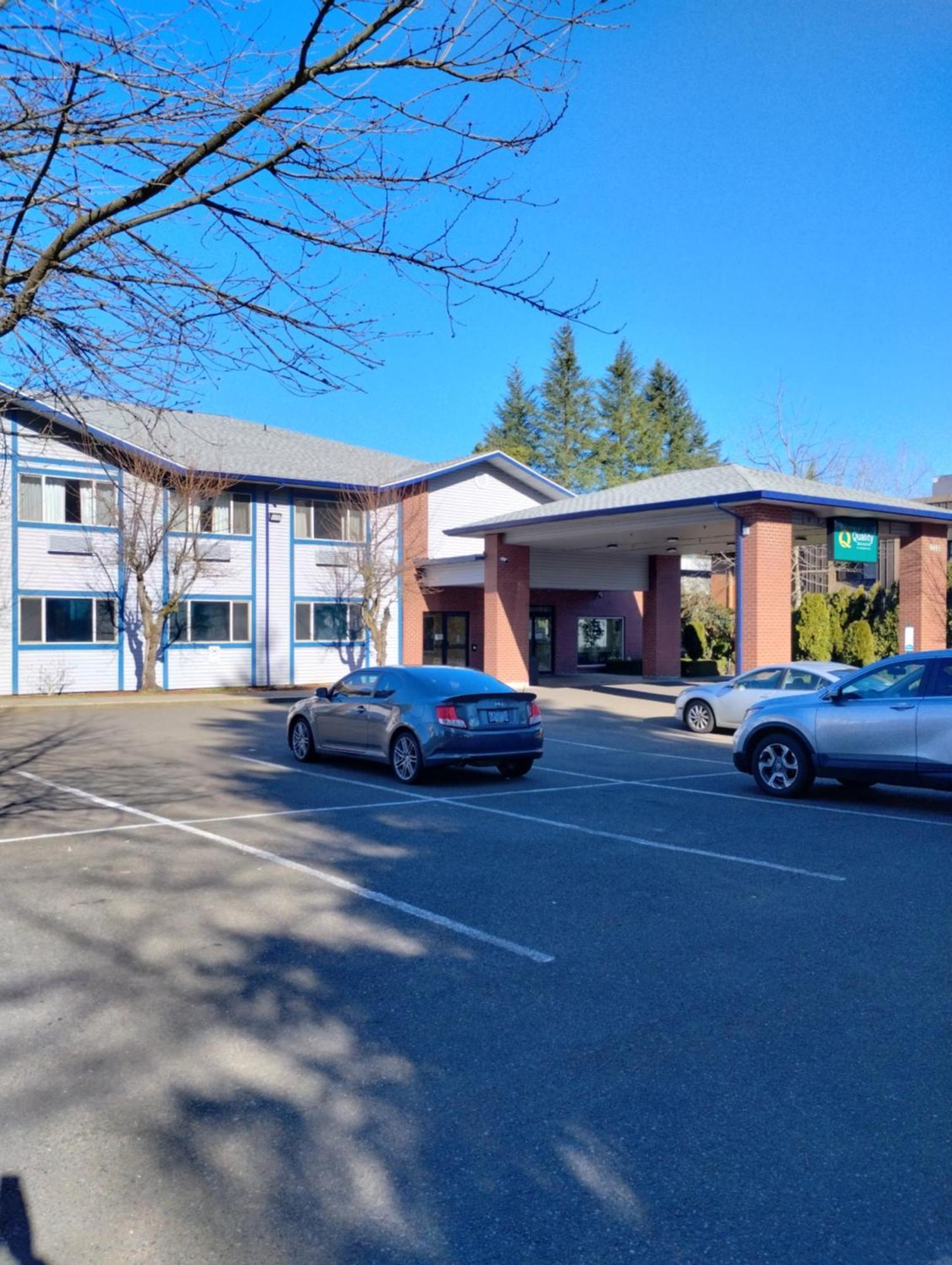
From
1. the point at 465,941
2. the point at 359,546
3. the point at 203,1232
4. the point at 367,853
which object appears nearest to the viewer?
the point at 203,1232

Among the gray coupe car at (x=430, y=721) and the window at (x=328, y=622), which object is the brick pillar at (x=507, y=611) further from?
the gray coupe car at (x=430, y=721)

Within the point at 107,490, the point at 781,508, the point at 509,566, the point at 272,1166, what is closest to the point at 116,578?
the point at 107,490

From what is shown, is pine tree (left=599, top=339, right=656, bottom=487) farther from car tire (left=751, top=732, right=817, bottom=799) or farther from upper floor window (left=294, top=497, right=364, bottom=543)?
car tire (left=751, top=732, right=817, bottom=799)

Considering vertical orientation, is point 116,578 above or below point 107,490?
below

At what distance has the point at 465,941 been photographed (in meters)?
6.28

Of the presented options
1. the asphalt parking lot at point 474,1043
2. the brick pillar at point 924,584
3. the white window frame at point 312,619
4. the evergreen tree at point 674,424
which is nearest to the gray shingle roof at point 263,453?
the white window frame at point 312,619

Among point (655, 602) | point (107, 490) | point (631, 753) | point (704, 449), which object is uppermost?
point (704, 449)

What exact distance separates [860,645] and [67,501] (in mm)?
23687

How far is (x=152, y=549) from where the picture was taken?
2864 cm

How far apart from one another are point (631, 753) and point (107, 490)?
748 inches

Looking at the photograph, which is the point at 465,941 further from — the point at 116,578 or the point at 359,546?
the point at 359,546

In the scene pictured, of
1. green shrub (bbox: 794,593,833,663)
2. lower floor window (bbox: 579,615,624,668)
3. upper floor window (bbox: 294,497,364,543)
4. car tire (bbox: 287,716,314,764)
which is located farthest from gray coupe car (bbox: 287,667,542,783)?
lower floor window (bbox: 579,615,624,668)

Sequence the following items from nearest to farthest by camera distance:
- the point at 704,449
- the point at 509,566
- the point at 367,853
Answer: the point at 367,853, the point at 509,566, the point at 704,449

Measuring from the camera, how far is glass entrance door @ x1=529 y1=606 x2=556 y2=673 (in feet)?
125
